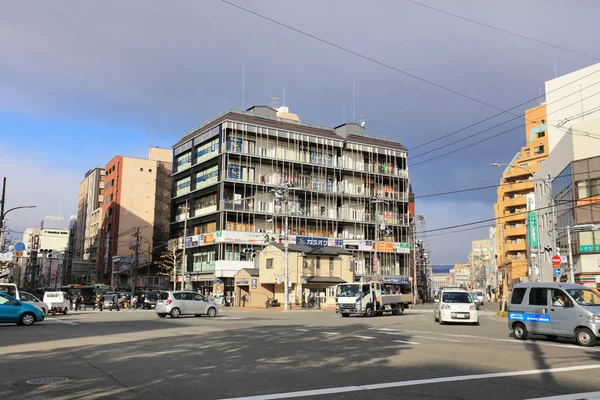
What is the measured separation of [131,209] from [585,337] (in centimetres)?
9997

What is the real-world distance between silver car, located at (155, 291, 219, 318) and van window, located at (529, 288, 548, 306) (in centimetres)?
2101

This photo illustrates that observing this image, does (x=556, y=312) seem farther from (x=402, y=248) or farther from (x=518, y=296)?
(x=402, y=248)

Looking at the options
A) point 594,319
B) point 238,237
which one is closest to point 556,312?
point 594,319

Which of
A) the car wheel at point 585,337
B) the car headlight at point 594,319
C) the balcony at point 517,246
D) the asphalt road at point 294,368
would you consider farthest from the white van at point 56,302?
the balcony at point 517,246

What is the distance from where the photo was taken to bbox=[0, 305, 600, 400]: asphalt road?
8.72m

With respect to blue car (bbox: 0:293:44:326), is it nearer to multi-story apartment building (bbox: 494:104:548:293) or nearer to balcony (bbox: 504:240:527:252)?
multi-story apartment building (bbox: 494:104:548:293)

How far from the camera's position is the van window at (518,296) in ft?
61.6

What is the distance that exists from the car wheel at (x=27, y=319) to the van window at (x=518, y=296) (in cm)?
2156

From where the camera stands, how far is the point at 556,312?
17.2 meters

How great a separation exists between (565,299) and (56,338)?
17.2 m

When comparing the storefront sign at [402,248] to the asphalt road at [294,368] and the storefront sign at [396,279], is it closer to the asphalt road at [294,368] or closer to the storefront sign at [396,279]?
the storefront sign at [396,279]

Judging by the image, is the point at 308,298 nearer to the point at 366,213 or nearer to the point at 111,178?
the point at 366,213

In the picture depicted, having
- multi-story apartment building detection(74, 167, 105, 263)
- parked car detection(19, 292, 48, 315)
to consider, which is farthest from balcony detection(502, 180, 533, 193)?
multi-story apartment building detection(74, 167, 105, 263)

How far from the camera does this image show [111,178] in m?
113
